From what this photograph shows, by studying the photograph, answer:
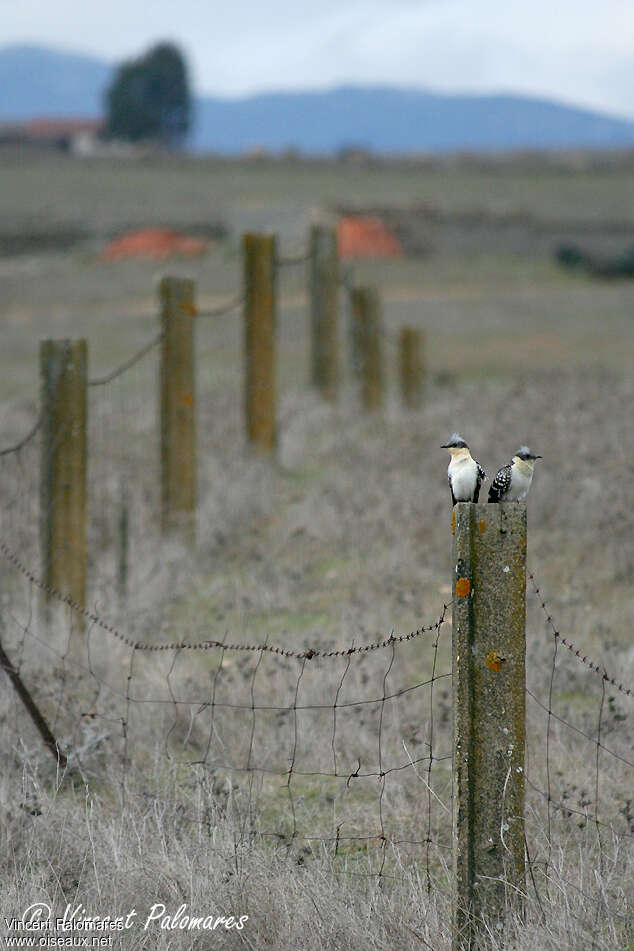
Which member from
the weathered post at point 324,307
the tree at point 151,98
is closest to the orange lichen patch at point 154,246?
the weathered post at point 324,307

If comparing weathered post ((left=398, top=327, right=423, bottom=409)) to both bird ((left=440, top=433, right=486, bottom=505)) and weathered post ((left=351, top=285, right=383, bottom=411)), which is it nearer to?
weathered post ((left=351, top=285, right=383, bottom=411))

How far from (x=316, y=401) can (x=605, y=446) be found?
4.06 metres

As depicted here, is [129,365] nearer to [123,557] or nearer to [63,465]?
[63,465]

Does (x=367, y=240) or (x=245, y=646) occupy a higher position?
(x=367, y=240)

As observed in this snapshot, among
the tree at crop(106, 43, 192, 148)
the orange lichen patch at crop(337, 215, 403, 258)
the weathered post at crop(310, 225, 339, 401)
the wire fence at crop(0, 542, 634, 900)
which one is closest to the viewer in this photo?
the wire fence at crop(0, 542, 634, 900)

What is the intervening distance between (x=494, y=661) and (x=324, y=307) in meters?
9.02

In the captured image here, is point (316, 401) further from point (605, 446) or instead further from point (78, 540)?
point (78, 540)

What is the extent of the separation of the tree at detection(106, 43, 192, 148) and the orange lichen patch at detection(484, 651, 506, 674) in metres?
99.7

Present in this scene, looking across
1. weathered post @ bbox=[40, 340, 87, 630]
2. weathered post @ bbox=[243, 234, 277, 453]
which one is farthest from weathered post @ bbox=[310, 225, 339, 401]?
weathered post @ bbox=[40, 340, 87, 630]

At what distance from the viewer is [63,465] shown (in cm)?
624

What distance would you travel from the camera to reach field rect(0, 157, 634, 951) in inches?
144

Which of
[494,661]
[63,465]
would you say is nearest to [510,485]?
[494,661]

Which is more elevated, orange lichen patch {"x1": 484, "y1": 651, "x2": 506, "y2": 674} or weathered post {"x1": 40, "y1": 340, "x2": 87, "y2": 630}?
weathered post {"x1": 40, "y1": 340, "x2": 87, "y2": 630}

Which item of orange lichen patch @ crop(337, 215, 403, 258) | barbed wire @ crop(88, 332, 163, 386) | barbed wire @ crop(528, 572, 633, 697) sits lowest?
barbed wire @ crop(528, 572, 633, 697)
